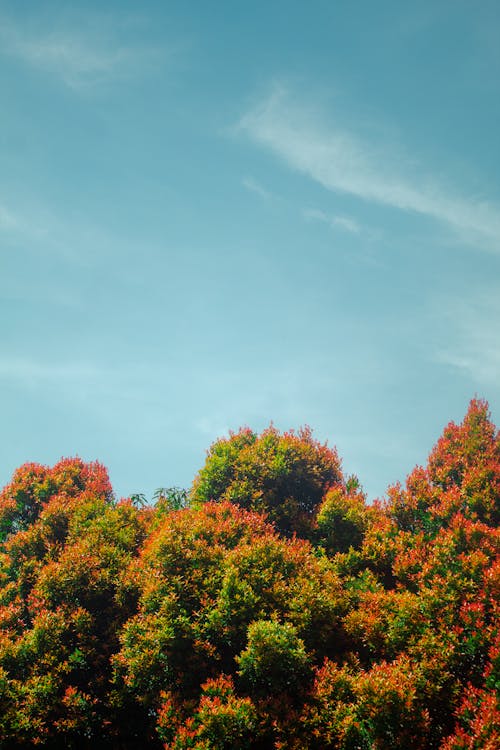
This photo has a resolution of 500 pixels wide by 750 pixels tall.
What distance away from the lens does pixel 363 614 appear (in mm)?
15484

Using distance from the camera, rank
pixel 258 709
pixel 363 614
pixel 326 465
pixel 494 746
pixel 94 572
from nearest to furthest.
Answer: pixel 494 746, pixel 258 709, pixel 363 614, pixel 94 572, pixel 326 465

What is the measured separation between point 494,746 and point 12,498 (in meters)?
20.9

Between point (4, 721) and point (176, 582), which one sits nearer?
point (4, 721)

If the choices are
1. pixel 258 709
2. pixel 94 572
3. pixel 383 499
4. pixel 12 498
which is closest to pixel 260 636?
pixel 258 709

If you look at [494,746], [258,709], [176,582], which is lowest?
[494,746]

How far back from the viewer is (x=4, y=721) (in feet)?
49.4

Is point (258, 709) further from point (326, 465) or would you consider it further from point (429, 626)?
point (326, 465)

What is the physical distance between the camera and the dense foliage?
1295cm

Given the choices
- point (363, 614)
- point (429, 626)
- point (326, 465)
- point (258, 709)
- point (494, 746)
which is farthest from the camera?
point (326, 465)

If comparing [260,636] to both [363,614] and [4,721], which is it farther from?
[4,721]

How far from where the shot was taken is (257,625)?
45.6 ft

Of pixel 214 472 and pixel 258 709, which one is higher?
pixel 214 472

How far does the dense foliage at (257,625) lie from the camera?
1295cm

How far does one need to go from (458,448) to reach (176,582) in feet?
51.5
